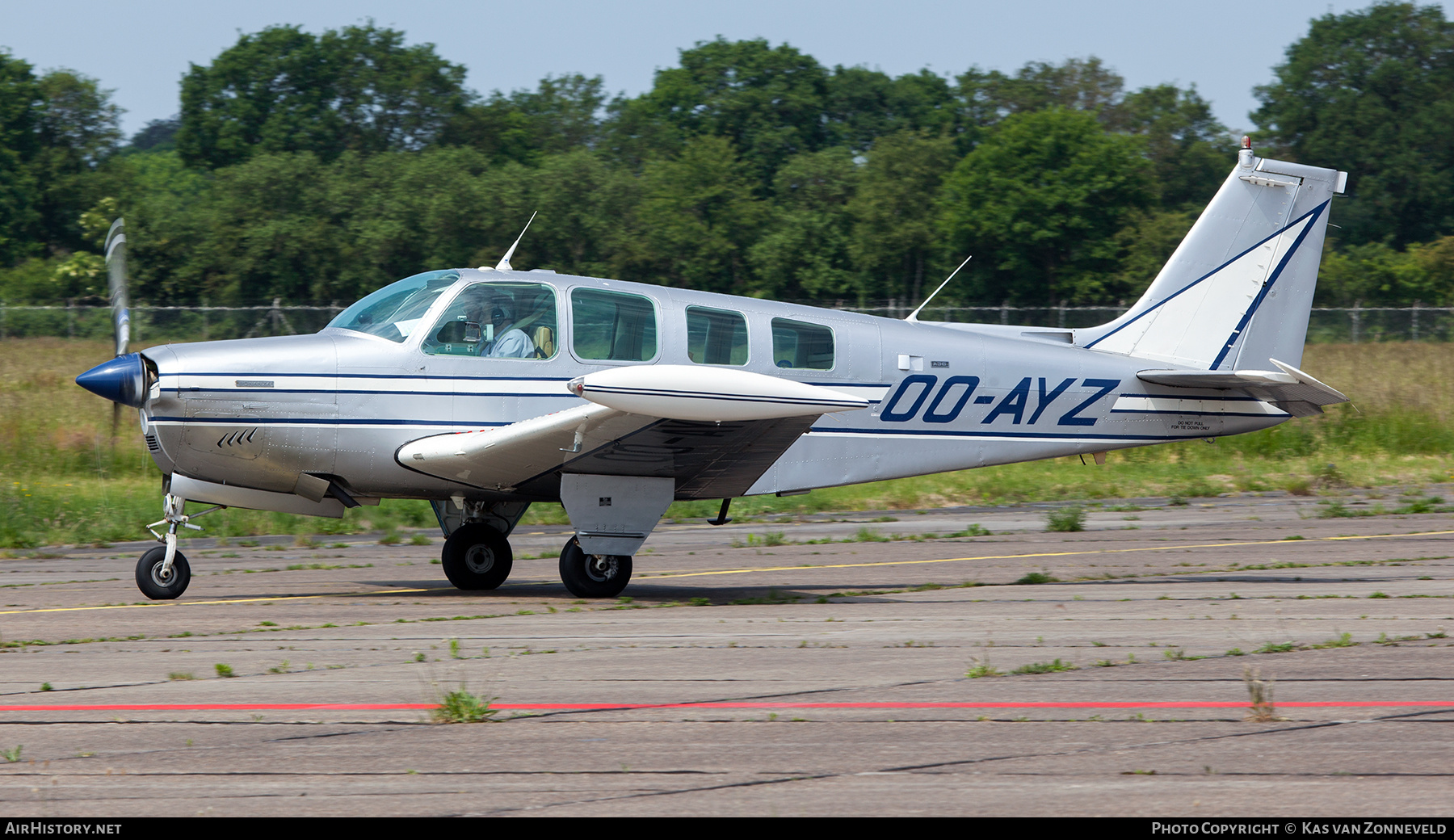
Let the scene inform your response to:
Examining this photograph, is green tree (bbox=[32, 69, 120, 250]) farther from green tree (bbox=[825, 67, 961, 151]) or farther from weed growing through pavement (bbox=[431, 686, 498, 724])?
weed growing through pavement (bbox=[431, 686, 498, 724])

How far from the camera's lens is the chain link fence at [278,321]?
86.6 feet

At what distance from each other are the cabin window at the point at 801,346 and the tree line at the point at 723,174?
1295 inches

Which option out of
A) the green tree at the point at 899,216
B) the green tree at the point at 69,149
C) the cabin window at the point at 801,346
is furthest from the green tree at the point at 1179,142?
the cabin window at the point at 801,346

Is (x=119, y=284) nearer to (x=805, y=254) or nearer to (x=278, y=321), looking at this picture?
(x=278, y=321)

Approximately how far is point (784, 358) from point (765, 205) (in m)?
45.0

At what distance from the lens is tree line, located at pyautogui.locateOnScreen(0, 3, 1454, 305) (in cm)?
4612

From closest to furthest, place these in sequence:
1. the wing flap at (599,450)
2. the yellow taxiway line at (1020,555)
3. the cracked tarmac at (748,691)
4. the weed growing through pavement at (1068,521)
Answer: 1. the cracked tarmac at (748,691)
2. the wing flap at (599,450)
3. the yellow taxiway line at (1020,555)
4. the weed growing through pavement at (1068,521)

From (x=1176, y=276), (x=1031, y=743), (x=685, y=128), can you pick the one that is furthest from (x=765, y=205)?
(x=1031, y=743)

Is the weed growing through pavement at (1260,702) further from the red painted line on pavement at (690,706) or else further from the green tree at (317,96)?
the green tree at (317,96)

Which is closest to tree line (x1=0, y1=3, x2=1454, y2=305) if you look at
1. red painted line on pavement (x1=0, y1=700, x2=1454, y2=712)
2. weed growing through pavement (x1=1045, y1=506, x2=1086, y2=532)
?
weed growing through pavement (x1=1045, y1=506, x2=1086, y2=532)

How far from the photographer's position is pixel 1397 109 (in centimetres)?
7419

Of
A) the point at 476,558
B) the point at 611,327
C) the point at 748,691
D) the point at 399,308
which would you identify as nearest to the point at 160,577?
the point at 476,558

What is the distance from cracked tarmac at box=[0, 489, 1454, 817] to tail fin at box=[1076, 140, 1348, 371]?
1.93m

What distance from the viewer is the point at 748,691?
6812 mm
